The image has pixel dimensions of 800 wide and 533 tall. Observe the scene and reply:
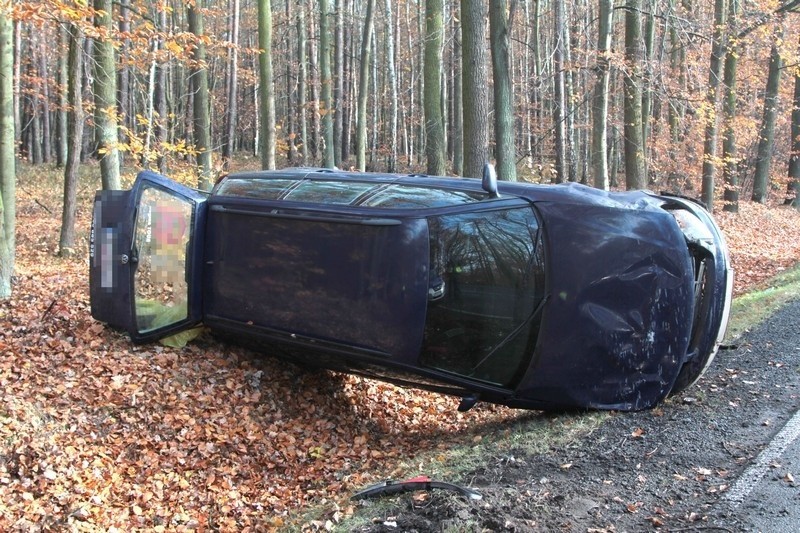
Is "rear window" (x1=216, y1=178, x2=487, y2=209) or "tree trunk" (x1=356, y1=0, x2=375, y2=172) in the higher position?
"tree trunk" (x1=356, y1=0, x2=375, y2=172)

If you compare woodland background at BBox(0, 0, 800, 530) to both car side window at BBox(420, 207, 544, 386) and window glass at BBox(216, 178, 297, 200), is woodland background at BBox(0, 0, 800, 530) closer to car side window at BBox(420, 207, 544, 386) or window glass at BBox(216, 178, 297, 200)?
car side window at BBox(420, 207, 544, 386)

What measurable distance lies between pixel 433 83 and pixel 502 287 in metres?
9.33

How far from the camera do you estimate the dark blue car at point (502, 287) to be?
16.5 ft

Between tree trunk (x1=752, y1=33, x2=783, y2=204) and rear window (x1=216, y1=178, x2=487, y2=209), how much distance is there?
81.1ft

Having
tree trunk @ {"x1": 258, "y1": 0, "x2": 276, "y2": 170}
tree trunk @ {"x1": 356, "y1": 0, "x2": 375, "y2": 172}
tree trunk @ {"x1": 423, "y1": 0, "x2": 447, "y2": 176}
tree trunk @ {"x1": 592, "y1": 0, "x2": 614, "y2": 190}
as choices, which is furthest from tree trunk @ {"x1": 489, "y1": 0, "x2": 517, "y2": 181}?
tree trunk @ {"x1": 356, "y1": 0, "x2": 375, "y2": 172}

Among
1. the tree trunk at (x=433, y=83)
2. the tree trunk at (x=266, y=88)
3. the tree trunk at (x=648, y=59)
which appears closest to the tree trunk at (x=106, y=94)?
the tree trunk at (x=266, y=88)

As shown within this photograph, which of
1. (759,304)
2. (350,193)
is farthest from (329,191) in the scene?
(759,304)

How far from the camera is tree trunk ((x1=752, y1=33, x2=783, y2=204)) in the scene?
25.8 m

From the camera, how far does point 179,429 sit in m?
5.52

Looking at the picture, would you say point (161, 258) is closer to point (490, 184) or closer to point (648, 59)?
point (490, 184)

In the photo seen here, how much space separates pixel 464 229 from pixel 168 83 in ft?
98.8

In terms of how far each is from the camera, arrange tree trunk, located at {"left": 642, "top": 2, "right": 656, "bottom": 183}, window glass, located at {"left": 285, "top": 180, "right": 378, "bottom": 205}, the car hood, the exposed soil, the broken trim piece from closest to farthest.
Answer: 1. the exposed soil
2. the broken trim piece
3. the car hood
4. window glass, located at {"left": 285, "top": 180, "right": 378, "bottom": 205}
5. tree trunk, located at {"left": 642, "top": 2, "right": 656, "bottom": 183}

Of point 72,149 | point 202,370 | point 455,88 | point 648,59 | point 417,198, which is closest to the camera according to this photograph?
point 417,198

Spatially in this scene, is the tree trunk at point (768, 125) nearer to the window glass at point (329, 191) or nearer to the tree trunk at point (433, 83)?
the tree trunk at point (433, 83)
